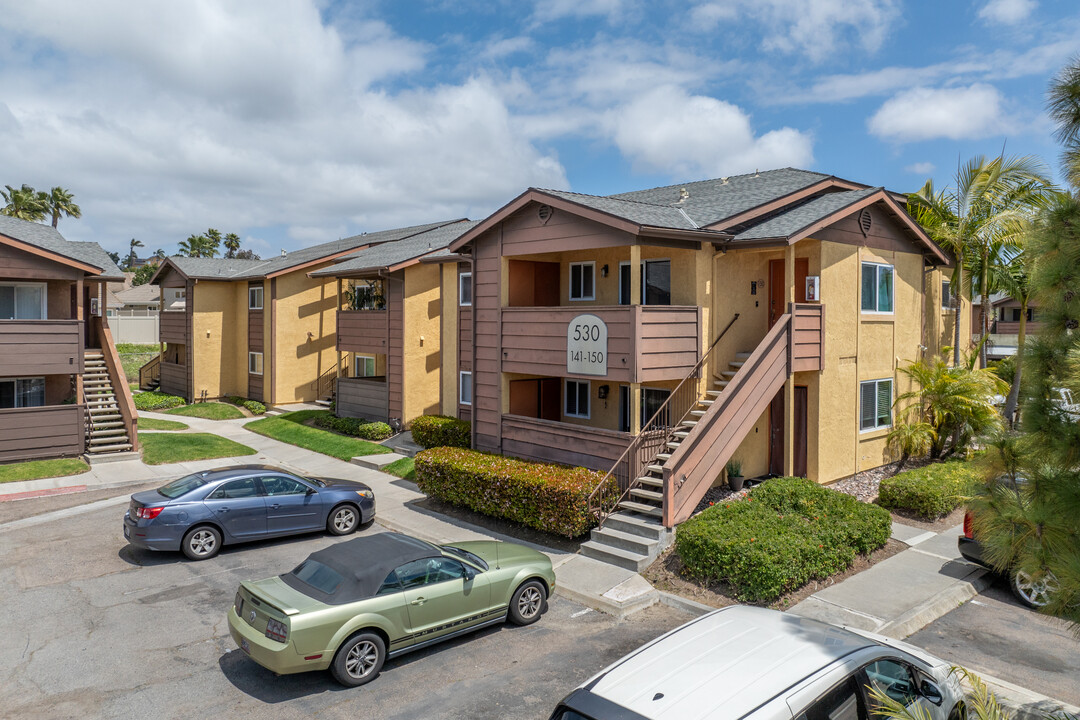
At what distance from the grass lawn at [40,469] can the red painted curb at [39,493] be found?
1.42 meters

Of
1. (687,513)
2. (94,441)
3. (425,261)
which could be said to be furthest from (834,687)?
(94,441)

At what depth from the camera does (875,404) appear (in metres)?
17.8

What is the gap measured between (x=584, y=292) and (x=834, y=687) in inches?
531

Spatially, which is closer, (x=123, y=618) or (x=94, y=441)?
(x=123, y=618)

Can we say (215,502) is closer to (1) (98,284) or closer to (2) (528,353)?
(2) (528,353)

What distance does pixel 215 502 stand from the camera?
1266 cm

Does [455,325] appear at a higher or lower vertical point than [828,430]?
higher

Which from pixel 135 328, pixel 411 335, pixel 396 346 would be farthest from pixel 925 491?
pixel 135 328

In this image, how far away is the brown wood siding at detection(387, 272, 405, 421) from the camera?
23.3 meters

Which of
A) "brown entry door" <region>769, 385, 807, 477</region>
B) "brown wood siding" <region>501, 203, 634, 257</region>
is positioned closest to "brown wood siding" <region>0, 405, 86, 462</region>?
"brown wood siding" <region>501, 203, 634, 257</region>

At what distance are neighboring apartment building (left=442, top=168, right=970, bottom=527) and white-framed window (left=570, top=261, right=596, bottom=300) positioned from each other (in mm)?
51

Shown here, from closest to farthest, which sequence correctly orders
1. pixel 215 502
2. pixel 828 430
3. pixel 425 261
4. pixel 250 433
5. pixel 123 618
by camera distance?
pixel 123 618, pixel 215 502, pixel 828 430, pixel 425 261, pixel 250 433

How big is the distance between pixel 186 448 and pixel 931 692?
2102 centimetres

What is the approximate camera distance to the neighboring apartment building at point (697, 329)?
1395 centimetres
